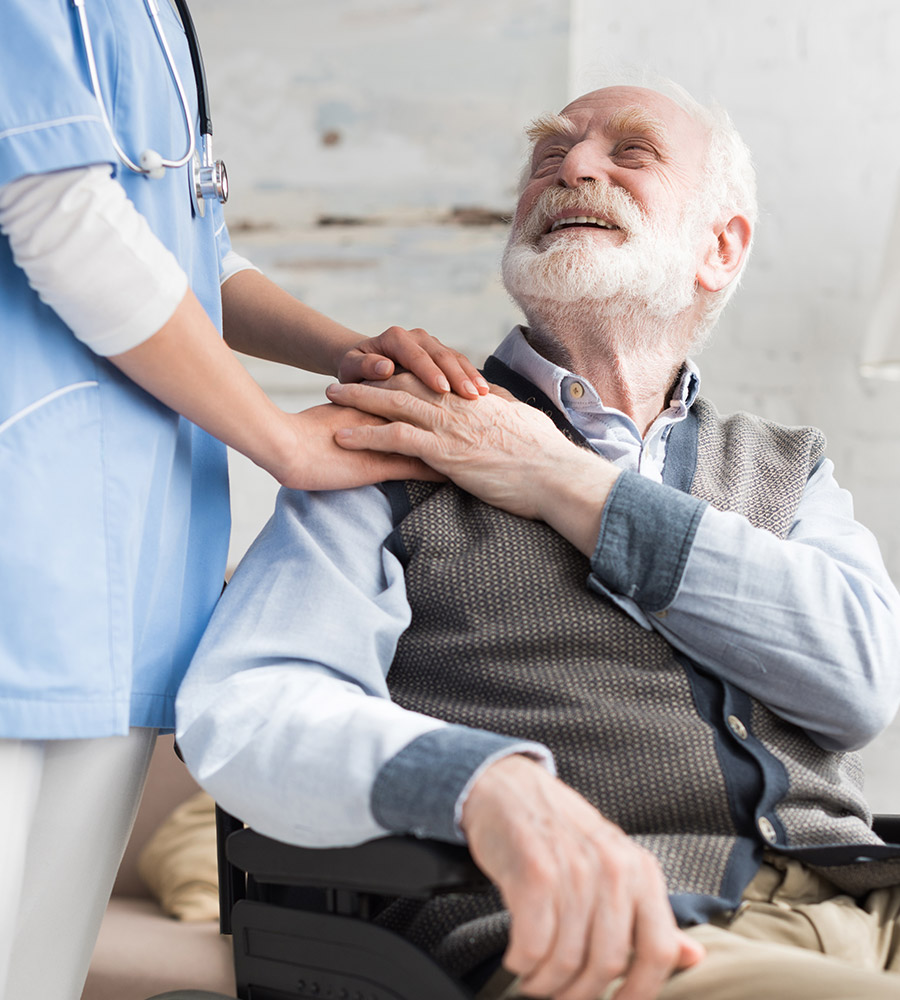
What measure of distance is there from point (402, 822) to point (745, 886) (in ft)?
1.21

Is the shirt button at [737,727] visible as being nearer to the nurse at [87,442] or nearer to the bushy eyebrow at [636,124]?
the nurse at [87,442]

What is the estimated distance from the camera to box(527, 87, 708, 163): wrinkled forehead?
1397mm

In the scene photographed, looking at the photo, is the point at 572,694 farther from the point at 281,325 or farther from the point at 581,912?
the point at 281,325

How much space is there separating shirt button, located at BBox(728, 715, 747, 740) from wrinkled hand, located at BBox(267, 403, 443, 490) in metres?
0.42

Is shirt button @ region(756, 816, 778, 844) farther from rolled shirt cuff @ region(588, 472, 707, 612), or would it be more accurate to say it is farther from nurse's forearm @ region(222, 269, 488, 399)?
nurse's forearm @ region(222, 269, 488, 399)

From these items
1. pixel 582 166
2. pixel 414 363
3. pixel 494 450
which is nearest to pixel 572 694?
pixel 494 450

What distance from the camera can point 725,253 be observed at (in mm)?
1480

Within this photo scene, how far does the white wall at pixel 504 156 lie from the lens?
7.34 feet

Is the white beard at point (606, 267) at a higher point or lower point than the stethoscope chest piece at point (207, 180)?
lower

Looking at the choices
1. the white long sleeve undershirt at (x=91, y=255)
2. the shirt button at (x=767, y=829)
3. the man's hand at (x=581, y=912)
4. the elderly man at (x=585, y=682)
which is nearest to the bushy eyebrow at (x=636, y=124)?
the elderly man at (x=585, y=682)

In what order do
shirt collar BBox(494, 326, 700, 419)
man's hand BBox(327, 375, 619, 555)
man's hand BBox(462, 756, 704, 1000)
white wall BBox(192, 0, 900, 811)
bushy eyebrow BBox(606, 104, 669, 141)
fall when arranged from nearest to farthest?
man's hand BBox(462, 756, 704, 1000) < man's hand BBox(327, 375, 619, 555) < shirt collar BBox(494, 326, 700, 419) < bushy eyebrow BBox(606, 104, 669, 141) < white wall BBox(192, 0, 900, 811)

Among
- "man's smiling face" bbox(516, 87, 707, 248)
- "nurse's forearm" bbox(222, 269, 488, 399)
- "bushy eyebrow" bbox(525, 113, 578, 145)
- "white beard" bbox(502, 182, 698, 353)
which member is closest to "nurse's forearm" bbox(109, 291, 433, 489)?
"nurse's forearm" bbox(222, 269, 488, 399)

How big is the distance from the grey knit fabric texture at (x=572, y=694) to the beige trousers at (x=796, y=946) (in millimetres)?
37

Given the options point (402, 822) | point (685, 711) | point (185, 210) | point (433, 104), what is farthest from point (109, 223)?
point (433, 104)
